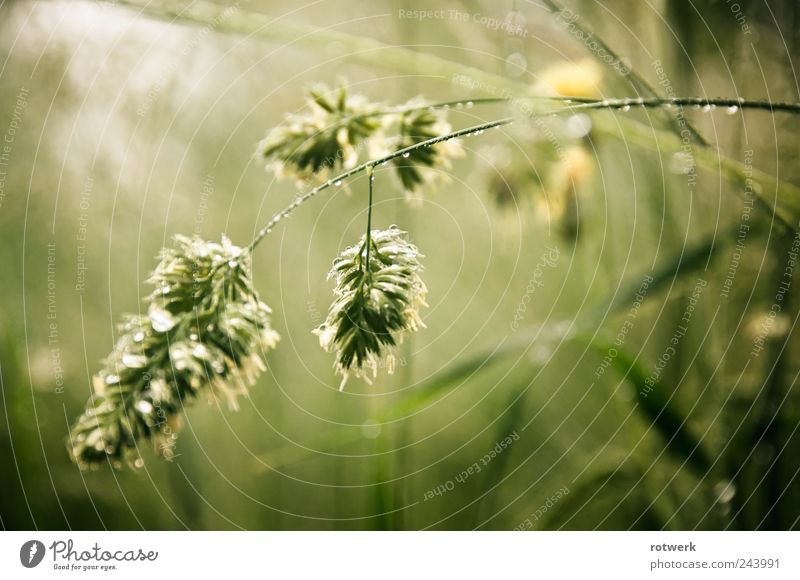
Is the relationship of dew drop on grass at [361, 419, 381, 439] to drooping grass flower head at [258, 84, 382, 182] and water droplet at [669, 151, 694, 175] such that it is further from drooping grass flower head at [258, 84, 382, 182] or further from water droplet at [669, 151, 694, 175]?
water droplet at [669, 151, 694, 175]

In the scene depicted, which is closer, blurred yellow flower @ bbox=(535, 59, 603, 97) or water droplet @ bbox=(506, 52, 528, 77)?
blurred yellow flower @ bbox=(535, 59, 603, 97)

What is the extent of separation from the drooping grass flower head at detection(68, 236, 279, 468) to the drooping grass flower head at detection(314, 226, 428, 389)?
7 centimetres

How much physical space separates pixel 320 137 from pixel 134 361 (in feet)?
0.83

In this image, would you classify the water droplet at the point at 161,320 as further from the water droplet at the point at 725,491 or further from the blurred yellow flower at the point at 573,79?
the water droplet at the point at 725,491

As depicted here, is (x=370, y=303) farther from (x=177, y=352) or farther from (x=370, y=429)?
(x=370, y=429)

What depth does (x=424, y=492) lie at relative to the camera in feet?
2.53

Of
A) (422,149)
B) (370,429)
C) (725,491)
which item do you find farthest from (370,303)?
(725,491)

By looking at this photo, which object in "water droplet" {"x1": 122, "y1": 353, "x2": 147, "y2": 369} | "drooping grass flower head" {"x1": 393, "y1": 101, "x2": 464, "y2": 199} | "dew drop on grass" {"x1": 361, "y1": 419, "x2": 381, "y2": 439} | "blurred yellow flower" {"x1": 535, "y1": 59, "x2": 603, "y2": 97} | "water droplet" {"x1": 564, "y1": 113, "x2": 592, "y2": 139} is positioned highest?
"blurred yellow flower" {"x1": 535, "y1": 59, "x2": 603, "y2": 97}

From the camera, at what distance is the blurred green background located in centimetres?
66

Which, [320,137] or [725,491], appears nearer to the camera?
[320,137]

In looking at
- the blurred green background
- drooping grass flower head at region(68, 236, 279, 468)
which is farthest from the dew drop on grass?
drooping grass flower head at region(68, 236, 279, 468)

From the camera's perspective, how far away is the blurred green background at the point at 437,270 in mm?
658

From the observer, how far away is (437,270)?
89 centimetres
